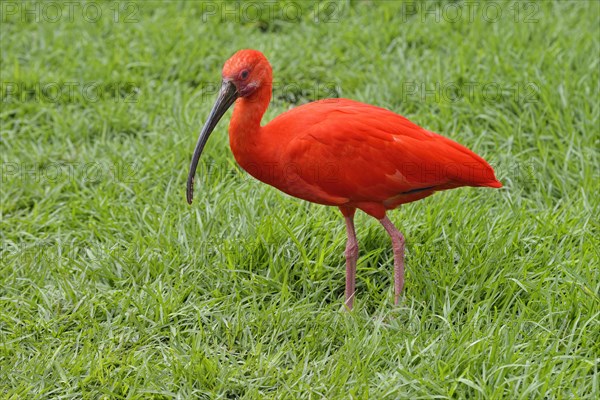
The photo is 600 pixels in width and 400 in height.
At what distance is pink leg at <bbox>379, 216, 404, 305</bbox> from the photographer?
4102 millimetres

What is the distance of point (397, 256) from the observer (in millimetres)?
4105

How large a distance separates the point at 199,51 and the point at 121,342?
312cm

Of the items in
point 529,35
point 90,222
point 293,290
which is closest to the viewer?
point 293,290

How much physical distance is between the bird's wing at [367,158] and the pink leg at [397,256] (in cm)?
17

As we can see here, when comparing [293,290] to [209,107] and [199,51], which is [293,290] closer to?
[209,107]

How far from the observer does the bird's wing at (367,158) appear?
12.7 ft

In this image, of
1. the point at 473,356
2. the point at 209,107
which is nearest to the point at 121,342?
the point at 473,356

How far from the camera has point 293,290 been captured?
4.32m
